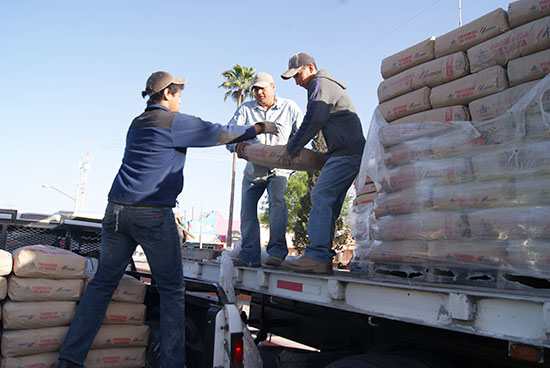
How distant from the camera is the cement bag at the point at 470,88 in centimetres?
275

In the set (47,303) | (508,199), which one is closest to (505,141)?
(508,199)

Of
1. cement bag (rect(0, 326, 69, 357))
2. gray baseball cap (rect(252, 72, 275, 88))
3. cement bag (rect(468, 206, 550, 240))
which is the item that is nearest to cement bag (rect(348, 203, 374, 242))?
cement bag (rect(468, 206, 550, 240))

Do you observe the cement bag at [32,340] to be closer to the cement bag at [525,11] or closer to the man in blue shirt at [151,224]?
the man in blue shirt at [151,224]

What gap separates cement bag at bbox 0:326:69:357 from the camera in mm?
2527

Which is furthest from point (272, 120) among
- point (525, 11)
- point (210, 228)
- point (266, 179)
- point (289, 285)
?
point (210, 228)

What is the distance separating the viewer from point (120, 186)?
9.24 feet

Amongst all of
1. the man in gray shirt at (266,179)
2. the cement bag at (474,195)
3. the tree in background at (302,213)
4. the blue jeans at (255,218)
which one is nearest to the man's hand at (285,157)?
the man in gray shirt at (266,179)

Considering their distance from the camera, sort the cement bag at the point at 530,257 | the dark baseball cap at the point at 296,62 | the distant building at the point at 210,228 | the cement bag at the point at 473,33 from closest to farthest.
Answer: the cement bag at the point at 530,257 → the cement bag at the point at 473,33 → the dark baseball cap at the point at 296,62 → the distant building at the point at 210,228

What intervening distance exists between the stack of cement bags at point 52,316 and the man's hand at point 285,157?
1.40 metres

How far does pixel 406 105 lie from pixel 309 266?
4.41 ft

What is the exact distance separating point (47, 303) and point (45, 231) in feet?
4.53

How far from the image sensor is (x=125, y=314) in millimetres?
Answer: 2959

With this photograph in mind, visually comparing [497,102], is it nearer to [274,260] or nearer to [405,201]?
[405,201]

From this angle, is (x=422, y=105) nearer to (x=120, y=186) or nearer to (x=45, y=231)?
(x=120, y=186)
